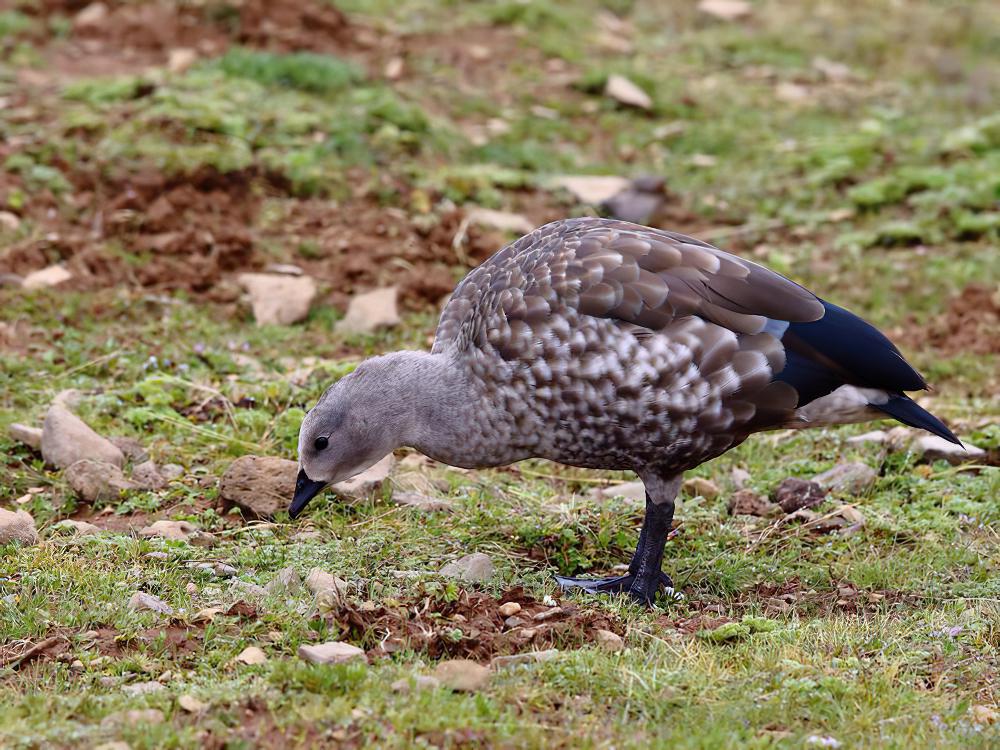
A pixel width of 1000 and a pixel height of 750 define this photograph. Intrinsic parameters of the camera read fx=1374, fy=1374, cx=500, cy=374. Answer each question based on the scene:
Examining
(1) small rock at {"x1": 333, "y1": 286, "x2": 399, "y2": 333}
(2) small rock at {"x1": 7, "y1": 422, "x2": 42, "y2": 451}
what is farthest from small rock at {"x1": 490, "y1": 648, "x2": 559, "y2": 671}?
(1) small rock at {"x1": 333, "y1": 286, "x2": 399, "y2": 333}

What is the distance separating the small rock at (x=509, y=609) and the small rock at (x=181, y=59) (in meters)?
6.99

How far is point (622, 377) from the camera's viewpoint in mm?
5273

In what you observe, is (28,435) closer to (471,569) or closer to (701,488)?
(471,569)

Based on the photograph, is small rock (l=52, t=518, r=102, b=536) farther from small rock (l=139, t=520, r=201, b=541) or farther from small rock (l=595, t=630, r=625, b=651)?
small rock (l=595, t=630, r=625, b=651)

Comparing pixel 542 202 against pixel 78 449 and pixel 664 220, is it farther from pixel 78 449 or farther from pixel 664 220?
pixel 78 449

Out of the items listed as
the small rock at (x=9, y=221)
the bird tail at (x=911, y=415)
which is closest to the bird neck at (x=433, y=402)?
the bird tail at (x=911, y=415)

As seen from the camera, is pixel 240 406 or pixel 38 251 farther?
pixel 38 251

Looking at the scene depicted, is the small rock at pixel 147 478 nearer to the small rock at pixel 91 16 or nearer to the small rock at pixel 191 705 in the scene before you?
the small rock at pixel 191 705

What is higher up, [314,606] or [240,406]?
[314,606]

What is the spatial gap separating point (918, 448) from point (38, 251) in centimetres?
529

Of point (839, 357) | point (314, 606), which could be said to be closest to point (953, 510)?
point (839, 357)

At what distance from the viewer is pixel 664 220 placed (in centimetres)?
1012

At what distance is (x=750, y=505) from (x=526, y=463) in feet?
3.83

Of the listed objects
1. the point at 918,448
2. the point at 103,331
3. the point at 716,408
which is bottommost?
the point at 103,331
